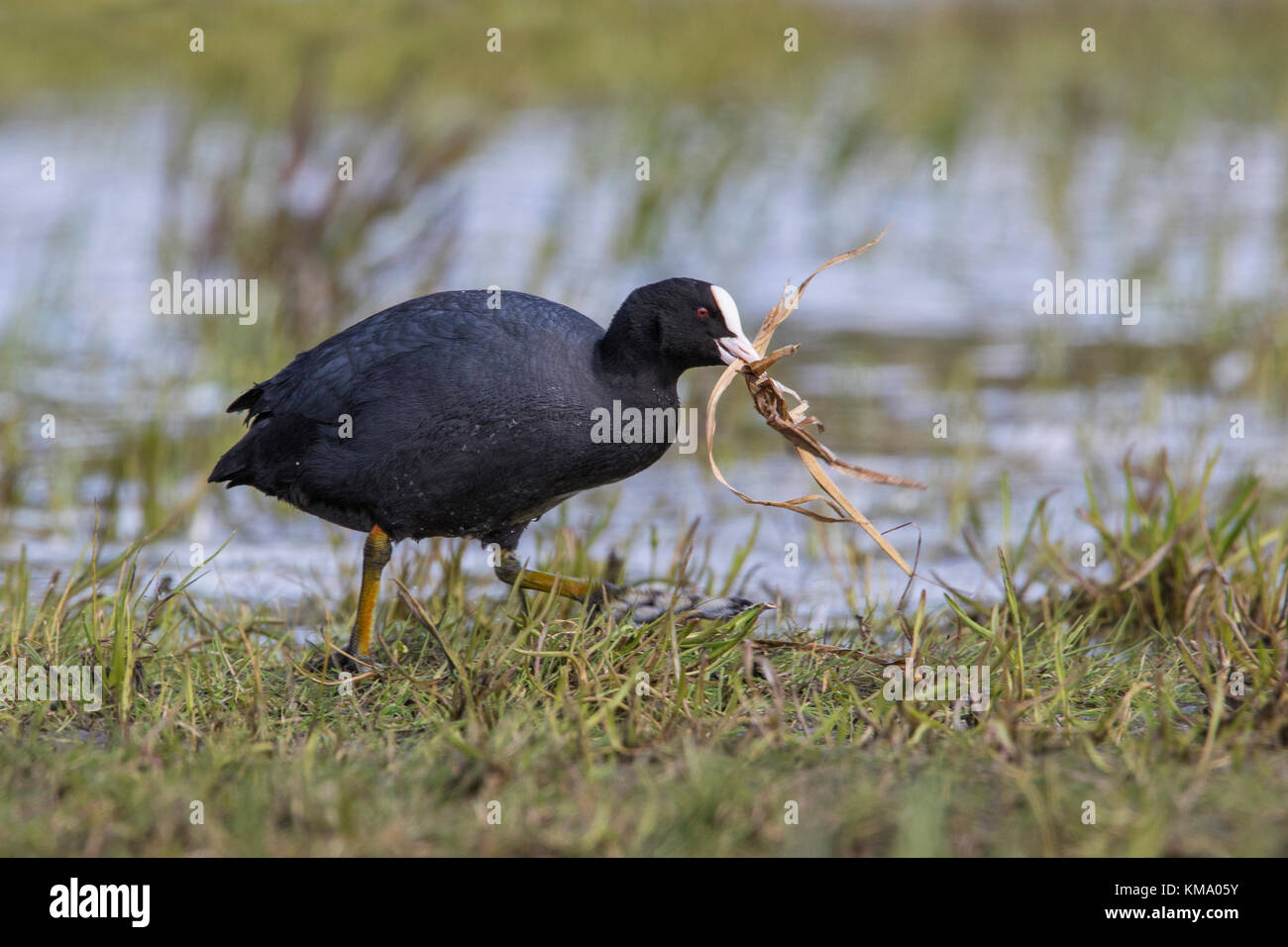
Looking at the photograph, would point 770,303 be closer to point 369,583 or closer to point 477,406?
point 369,583

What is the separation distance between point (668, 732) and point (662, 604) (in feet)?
3.32

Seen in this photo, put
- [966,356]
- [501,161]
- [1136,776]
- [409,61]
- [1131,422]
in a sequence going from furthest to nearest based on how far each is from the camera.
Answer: [501,161], [409,61], [966,356], [1131,422], [1136,776]

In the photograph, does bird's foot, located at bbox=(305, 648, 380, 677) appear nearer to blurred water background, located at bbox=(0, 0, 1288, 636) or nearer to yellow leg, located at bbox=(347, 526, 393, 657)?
yellow leg, located at bbox=(347, 526, 393, 657)

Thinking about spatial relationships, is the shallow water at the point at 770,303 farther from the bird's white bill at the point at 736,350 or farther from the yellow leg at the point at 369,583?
the bird's white bill at the point at 736,350

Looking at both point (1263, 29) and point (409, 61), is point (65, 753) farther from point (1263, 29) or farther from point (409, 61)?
point (1263, 29)

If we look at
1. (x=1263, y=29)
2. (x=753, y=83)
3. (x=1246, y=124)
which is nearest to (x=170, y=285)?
(x=753, y=83)

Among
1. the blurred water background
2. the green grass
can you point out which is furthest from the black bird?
the blurred water background

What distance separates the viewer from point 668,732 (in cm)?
373

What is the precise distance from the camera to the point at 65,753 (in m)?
3.55

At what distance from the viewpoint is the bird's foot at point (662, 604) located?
4.42 m

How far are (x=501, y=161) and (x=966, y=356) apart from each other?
16.4 feet

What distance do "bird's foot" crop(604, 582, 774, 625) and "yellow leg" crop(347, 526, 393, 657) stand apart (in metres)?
0.61

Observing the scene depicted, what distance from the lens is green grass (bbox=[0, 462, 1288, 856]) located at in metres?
3.18
